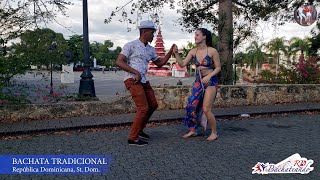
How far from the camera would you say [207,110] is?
5430 millimetres

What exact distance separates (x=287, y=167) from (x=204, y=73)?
212 cm

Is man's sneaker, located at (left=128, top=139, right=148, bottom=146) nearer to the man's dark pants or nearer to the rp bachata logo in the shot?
the man's dark pants

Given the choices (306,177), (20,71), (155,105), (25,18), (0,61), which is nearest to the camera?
(306,177)

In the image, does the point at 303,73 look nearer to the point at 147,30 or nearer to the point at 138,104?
the point at 147,30

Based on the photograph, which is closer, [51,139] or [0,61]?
[51,139]

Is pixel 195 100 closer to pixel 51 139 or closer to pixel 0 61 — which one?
pixel 51 139

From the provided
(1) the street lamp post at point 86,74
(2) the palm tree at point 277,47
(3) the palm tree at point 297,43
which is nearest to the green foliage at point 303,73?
(1) the street lamp post at point 86,74

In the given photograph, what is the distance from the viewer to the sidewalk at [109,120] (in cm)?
647

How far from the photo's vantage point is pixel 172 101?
29.2 feet

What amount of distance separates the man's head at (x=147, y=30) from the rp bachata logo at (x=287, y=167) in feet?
8.53

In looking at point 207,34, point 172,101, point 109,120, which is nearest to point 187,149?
Answer: point 207,34

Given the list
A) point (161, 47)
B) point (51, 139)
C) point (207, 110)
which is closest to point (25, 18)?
point (51, 139)

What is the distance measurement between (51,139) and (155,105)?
2097 mm

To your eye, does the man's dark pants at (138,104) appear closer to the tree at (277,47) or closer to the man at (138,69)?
the man at (138,69)
